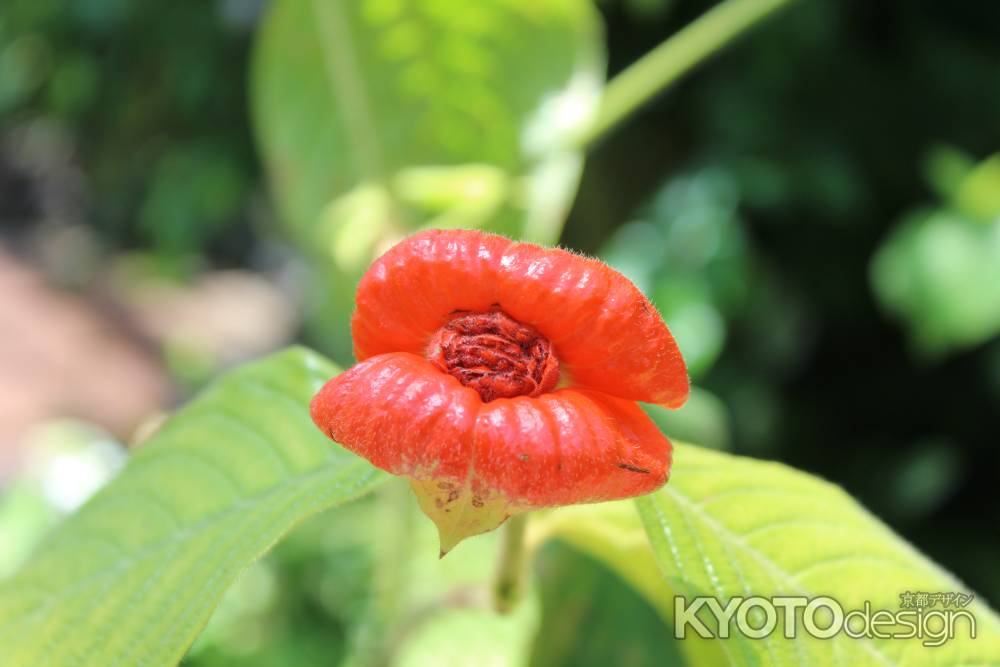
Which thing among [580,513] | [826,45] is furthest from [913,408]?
[580,513]

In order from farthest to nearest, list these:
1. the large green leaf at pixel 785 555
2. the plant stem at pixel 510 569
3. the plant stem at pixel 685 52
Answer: the plant stem at pixel 685 52, the plant stem at pixel 510 569, the large green leaf at pixel 785 555

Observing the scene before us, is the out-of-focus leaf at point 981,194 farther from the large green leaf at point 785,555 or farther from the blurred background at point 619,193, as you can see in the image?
the large green leaf at point 785,555

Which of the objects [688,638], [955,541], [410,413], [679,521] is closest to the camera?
[410,413]

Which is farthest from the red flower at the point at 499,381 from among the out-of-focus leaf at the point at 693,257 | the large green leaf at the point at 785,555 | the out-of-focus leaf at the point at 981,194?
the out-of-focus leaf at the point at 981,194

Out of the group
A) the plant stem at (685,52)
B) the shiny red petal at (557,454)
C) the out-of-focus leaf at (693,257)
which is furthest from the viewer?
the out-of-focus leaf at (693,257)

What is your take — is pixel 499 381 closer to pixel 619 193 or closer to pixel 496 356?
pixel 496 356

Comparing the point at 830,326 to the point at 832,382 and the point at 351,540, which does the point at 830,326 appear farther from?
the point at 351,540

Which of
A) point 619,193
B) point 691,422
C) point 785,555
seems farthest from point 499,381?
point 619,193
